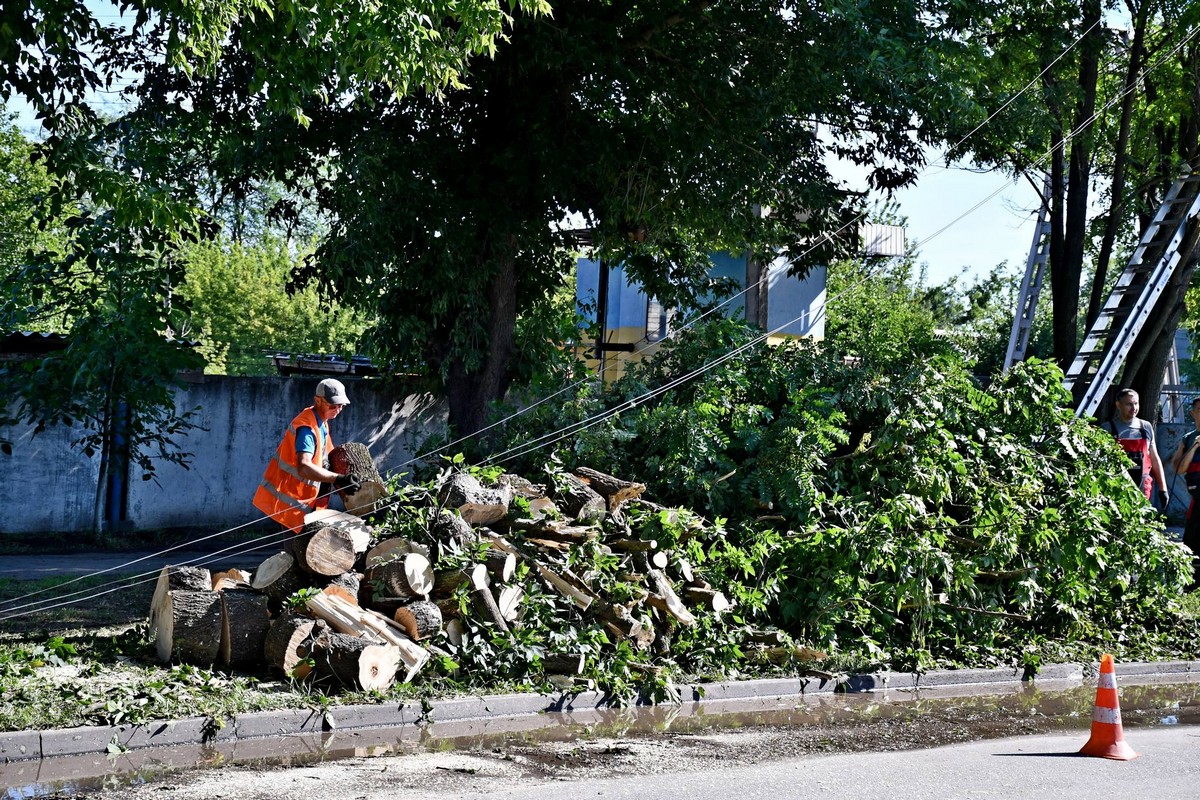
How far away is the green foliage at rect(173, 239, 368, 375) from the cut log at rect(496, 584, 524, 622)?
35.0 meters

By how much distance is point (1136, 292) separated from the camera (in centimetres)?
1652

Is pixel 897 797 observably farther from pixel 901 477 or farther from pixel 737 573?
pixel 901 477

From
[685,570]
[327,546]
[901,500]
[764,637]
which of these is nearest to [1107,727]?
[764,637]

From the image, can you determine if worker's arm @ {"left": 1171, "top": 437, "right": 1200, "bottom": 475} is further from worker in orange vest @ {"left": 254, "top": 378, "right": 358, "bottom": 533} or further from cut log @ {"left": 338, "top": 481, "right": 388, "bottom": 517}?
worker in orange vest @ {"left": 254, "top": 378, "right": 358, "bottom": 533}

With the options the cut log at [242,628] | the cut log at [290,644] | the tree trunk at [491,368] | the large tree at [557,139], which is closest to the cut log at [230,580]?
the cut log at [242,628]

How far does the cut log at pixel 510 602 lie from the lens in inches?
344

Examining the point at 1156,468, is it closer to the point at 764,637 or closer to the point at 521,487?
the point at 764,637

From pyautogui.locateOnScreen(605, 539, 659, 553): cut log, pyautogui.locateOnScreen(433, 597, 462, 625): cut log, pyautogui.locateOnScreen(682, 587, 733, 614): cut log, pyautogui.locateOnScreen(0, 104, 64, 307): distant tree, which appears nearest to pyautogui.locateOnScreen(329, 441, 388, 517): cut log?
pyautogui.locateOnScreen(433, 597, 462, 625): cut log

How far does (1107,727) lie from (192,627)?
5.91 metres

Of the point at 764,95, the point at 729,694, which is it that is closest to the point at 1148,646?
the point at 729,694

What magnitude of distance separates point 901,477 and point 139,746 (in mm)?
6885

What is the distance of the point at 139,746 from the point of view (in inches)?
262

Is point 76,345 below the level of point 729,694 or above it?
above

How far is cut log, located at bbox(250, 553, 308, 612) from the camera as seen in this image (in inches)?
327
